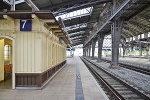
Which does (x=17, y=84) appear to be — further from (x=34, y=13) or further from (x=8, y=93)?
(x=34, y=13)

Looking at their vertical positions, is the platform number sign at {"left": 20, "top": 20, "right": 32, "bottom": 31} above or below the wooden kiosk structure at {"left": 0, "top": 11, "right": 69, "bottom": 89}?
above

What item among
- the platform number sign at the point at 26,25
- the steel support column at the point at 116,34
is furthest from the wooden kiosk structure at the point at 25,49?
the steel support column at the point at 116,34

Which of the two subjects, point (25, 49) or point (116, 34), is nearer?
point (25, 49)

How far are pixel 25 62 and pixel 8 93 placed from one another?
1498 mm

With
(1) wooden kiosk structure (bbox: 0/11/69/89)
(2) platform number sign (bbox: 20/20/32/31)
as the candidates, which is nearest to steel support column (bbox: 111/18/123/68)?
(1) wooden kiosk structure (bbox: 0/11/69/89)

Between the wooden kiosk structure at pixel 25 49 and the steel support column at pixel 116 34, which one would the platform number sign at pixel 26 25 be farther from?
the steel support column at pixel 116 34

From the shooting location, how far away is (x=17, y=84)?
24.4 ft

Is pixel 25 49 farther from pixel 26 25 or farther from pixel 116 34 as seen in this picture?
pixel 116 34

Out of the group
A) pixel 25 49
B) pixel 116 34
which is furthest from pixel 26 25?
pixel 116 34

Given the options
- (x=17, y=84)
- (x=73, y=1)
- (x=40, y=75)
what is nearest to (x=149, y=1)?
(x=73, y=1)

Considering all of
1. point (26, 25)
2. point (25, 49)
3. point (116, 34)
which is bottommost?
point (25, 49)

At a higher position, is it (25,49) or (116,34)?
(116,34)

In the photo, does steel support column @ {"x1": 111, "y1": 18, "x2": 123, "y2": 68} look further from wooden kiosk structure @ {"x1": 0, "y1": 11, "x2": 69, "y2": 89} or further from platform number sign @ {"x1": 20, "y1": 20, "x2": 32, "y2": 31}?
platform number sign @ {"x1": 20, "y1": 20, "x2": 32, "y2": 31}

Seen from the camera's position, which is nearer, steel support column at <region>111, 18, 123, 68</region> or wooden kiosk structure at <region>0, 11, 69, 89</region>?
wooden kiosk structure at <region>0, 11, 69, 89</region>
